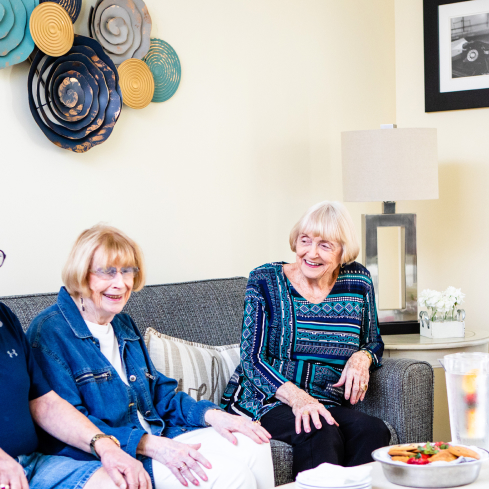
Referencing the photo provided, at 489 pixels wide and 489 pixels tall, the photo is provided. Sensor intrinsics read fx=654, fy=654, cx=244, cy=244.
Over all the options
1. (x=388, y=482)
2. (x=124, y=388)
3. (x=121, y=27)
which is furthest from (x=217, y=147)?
(x=388, y=482)

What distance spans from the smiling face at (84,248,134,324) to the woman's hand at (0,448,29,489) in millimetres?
419

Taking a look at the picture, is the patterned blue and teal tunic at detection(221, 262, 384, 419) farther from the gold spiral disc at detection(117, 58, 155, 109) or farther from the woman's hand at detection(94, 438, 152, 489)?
the gold spiral disc at detection(117, 58, 155, 109)

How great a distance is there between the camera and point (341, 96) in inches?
129

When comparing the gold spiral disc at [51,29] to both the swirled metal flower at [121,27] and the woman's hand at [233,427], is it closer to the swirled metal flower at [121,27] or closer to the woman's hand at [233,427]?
the swirled metal flower at [121,27]

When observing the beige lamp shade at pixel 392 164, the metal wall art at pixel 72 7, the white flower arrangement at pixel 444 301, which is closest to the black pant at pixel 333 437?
the white flower arrangement at pixel 444 301

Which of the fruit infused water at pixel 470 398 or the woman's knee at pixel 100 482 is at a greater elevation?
the fruit infused water at pixel 470 398

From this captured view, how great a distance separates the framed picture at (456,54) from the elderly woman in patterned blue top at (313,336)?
1520mm

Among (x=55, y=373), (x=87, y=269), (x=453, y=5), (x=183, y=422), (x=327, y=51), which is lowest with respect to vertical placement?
(x=183, y=422)

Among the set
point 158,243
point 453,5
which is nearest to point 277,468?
point 158,243

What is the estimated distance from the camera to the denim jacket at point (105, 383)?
1.47 meters

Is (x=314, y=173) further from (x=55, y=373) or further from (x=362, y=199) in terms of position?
(x=55, y=373)

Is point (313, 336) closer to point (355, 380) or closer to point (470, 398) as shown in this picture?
point (355, 380)

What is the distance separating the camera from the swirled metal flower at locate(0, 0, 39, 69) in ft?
6.16

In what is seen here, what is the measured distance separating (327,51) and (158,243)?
142 cm
